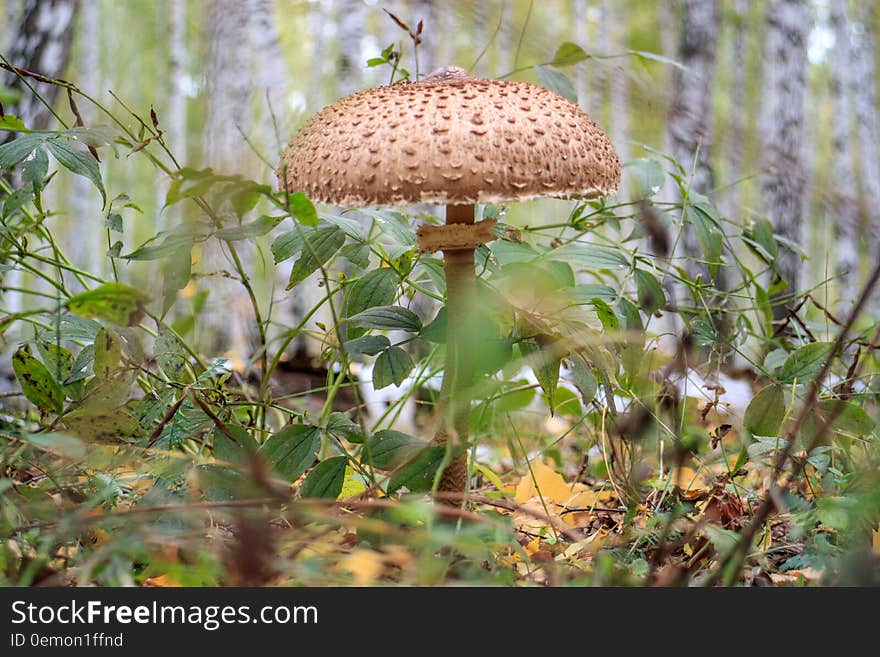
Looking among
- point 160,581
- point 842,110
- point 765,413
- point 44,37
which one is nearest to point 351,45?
point 44,37

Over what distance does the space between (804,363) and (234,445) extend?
144 cm

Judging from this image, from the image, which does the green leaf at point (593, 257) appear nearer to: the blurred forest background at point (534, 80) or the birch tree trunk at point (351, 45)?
the blurred forest background at point (534, 80)

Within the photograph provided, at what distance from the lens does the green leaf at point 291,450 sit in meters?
1.69

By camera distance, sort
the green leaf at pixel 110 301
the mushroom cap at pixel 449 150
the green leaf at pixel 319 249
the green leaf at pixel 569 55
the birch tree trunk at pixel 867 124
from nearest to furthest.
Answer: the green leaf at pixel 110 301, the mushroom cap at pixel 449 150, the green leaf at pixel 319 249, the green leaf at pixel 569 55, the birch tree trunk at pixel 867 124

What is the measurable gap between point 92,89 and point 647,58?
9.55m

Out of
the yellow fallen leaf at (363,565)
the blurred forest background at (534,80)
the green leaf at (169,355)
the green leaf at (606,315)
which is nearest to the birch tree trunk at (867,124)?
Answer: the blurred forest background at (534,80)

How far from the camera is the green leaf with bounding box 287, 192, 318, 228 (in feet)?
4.48

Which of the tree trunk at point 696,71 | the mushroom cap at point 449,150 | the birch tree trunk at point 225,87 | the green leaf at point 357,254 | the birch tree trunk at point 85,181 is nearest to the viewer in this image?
the mushroom cap at point 449,150

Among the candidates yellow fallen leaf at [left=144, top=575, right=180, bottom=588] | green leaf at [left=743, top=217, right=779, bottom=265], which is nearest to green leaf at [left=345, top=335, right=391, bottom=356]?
yellow fallen leaf at [left=144, top=575, right=180, bottom=588]

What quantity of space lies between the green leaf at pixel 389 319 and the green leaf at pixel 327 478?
0.33 metres

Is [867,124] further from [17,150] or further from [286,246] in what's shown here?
[17,150]

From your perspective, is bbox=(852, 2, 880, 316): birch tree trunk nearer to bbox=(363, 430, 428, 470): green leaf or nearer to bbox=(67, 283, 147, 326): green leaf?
bbox=(363, 430, 428, 470): green leaf

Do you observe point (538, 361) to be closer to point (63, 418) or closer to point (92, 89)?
point (63, 418)
